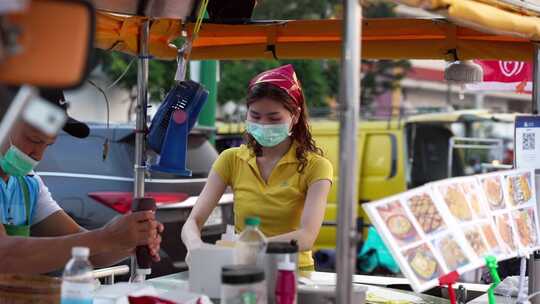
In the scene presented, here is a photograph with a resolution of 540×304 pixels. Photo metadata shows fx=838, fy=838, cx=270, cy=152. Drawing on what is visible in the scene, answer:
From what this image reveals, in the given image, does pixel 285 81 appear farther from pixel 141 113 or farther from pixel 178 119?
pixel 141 113

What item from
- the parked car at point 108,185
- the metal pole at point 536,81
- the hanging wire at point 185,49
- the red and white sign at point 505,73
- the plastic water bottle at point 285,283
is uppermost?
the red and white sign at point 505,73

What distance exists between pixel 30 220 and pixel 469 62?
2.49 meters

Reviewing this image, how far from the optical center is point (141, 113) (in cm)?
452

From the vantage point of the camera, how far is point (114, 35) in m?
4.56

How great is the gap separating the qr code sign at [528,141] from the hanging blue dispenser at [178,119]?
1551 mm

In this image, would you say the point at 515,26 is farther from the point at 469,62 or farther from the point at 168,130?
the point at 168,130

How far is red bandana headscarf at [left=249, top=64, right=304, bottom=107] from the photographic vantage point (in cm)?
380

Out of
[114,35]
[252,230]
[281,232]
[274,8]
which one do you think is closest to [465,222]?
[252,230]

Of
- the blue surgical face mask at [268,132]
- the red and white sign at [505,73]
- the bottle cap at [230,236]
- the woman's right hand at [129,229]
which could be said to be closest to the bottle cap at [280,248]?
the bottle cap at [230,236]

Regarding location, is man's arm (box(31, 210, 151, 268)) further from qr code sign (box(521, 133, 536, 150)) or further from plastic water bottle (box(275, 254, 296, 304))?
qr code sign (box(521, 133, 536, 150))

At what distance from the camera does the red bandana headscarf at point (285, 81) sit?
3805 mm

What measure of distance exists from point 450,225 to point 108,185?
4131 mm

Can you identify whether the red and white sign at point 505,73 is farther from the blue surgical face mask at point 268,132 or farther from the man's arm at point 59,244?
the man's arm at point 59,244

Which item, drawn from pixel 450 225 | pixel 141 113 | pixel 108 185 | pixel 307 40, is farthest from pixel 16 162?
pixel 108 185
